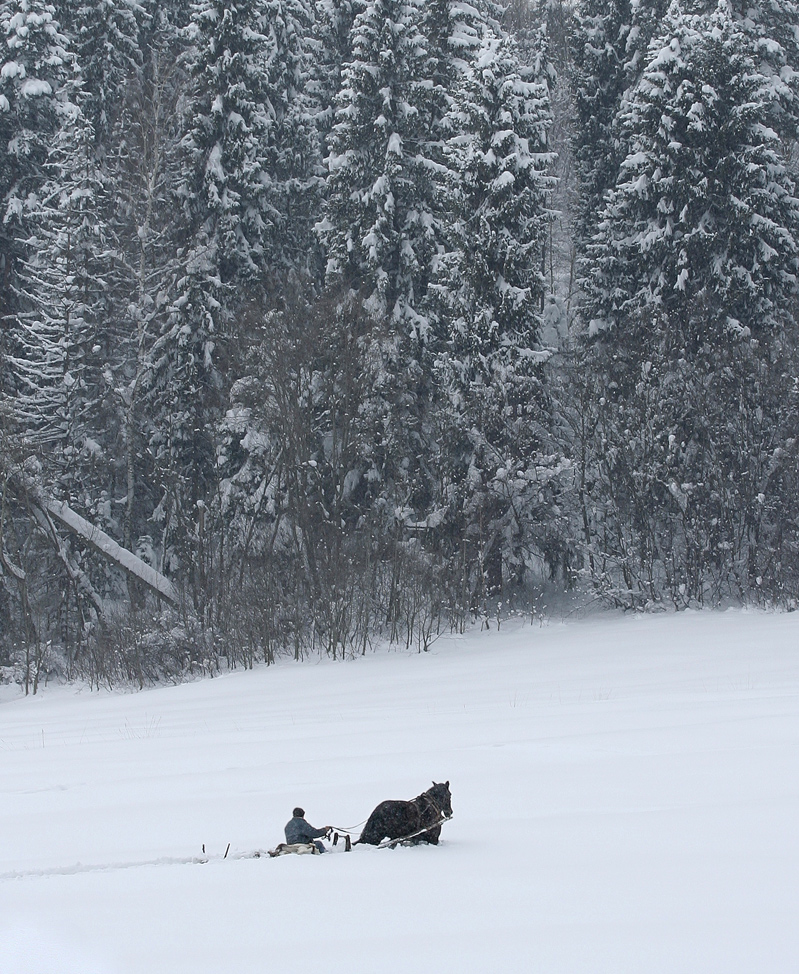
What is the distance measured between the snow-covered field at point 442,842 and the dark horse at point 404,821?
0.10 m

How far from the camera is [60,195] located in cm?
2706

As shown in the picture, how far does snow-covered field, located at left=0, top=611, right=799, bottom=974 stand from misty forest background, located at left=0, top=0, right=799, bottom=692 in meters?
10.2

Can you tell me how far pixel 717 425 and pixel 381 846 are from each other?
18854mm

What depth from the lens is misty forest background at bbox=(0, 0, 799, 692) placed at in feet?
70.6

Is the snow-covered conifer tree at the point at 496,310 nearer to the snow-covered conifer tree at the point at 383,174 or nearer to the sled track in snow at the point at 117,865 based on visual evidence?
the snow-covered conifer tree at the point at 383,174

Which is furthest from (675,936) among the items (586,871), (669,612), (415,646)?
(669,612)

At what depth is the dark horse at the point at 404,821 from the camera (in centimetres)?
471

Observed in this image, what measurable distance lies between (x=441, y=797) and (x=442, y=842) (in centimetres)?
22

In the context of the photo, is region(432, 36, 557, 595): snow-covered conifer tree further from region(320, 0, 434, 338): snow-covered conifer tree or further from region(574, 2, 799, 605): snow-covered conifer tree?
region(574, 2, 799, 605): snow-covered conifer tree

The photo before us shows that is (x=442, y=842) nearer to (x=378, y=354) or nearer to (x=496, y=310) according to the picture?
(x=378, y=354)

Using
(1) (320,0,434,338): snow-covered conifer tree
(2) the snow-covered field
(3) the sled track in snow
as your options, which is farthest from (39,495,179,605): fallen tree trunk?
(3) the sled track in snow

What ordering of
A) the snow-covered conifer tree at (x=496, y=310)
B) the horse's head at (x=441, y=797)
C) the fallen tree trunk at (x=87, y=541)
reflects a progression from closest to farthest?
1. the horse's head at (x=441, y=797)
2. the fallen tree trunk at (x=87, y=541)
3. the snow-covered conifer tree at (x=496, y=310)

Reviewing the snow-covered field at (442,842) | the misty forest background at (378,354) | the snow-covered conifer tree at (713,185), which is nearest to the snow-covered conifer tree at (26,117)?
the misty forest background at (378,354)


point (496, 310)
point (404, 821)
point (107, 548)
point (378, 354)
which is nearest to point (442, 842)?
point (404, 821)
